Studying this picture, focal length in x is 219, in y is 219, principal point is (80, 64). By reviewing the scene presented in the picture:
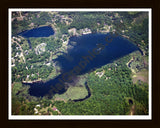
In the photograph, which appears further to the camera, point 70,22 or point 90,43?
point 70,22

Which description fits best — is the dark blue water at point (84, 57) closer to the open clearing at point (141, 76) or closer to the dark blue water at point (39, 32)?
the dark blue water at point (39, 32)

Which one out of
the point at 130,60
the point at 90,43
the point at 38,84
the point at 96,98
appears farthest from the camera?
the point at 90,43

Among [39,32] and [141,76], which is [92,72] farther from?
[39,32]

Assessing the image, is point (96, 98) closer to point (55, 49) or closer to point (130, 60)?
point (130, 60)

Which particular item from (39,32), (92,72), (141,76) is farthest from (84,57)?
(39,32)

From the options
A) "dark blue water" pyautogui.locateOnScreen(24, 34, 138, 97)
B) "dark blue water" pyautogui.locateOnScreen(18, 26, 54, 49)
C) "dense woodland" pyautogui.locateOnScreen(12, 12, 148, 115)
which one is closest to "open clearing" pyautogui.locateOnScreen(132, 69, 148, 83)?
"dense woodland" pyautogui.locateOnScreen(12, 12, 148, 115)

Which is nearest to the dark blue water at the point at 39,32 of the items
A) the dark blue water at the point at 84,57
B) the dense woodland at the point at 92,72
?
the dense woodland at the point at 92,72

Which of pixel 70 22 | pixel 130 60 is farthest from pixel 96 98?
pixel 70 22
